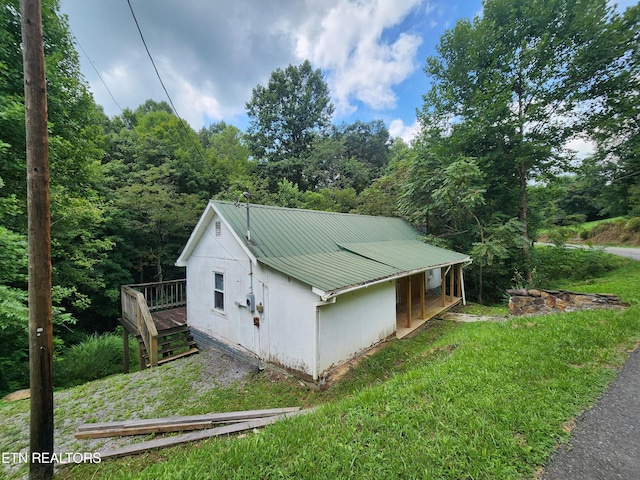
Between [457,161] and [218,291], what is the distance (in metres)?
11.5

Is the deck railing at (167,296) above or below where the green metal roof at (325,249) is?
below

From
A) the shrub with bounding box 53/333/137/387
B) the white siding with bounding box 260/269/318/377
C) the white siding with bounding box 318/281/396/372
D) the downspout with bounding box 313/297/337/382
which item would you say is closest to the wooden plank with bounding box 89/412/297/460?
the downspout with bounding box 313/297/337/382

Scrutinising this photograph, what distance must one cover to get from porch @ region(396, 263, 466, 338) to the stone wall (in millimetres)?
2472

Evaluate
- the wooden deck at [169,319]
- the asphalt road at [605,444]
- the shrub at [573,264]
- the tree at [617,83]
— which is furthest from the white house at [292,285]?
the tree at [617,83]

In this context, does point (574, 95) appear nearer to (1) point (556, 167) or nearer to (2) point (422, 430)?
(1) point (556, 167)

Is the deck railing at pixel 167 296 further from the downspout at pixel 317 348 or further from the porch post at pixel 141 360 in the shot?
the downspout at pixel 317 348

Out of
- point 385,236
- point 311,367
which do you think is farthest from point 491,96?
point 311,367

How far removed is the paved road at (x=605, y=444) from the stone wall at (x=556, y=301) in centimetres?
471

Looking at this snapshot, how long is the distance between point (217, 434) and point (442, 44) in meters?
18.9

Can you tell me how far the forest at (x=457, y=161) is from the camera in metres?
7.99

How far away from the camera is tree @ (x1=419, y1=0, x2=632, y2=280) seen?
1147 cm

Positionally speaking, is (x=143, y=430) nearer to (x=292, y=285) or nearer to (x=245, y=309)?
(x=245, y=309)

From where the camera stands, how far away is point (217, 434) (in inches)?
136

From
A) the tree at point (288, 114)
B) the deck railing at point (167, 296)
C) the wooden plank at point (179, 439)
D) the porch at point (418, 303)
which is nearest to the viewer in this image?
the wooden plank at point (179, 439)
